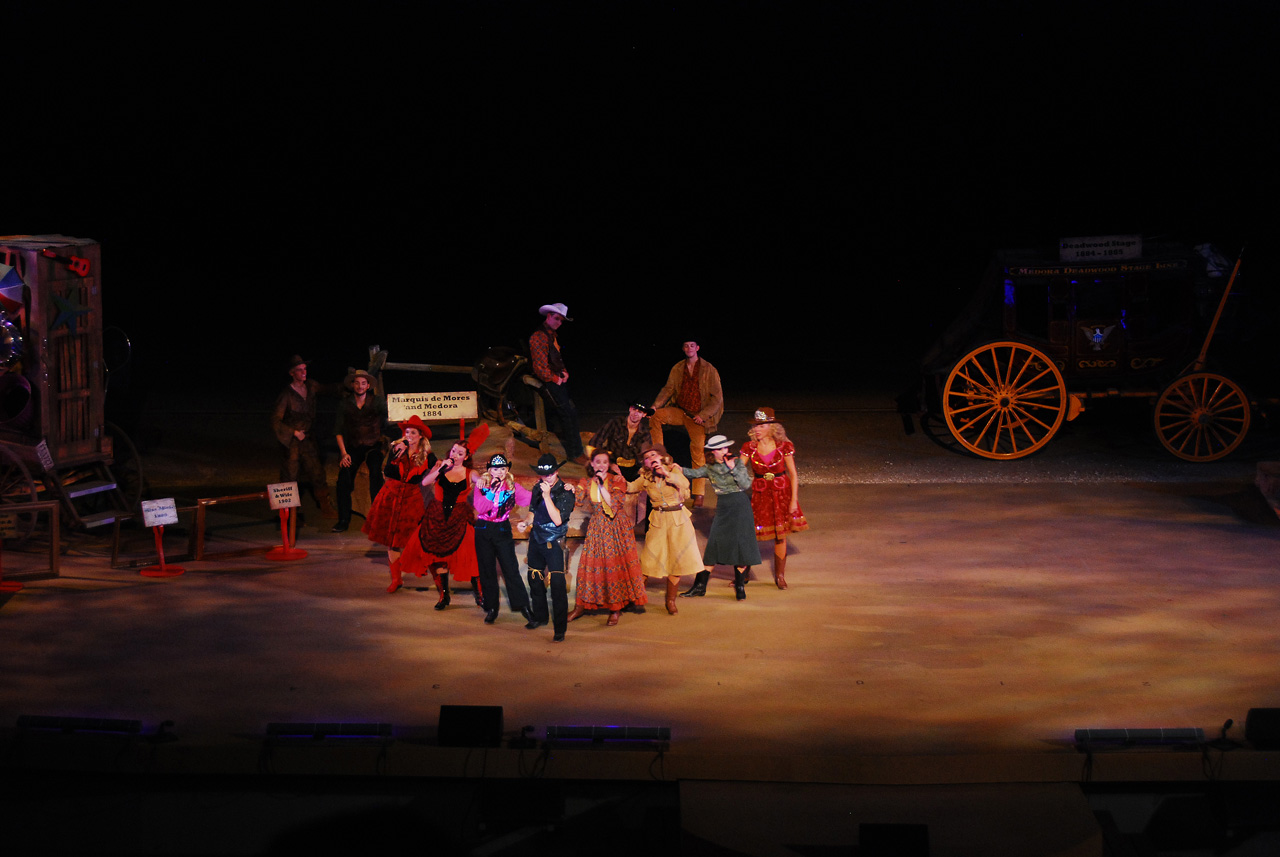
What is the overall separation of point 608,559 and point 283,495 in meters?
3.12

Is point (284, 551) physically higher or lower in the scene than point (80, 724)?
higher

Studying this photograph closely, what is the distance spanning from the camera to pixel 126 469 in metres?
12.0

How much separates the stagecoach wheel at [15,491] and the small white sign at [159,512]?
1294mm

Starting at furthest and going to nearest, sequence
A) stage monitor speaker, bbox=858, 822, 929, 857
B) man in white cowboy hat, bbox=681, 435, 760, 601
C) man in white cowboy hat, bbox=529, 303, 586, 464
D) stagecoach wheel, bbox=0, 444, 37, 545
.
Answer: man in white cowboy hat, bbox=529, 303, 586, 464 < stagecoach wheel, bbox=0, 444, 37, 545 < man in white cowboy hat, bbox=681, 435, 760, 601 < stage monitor speaker, bbox=858, 822, 929, 857

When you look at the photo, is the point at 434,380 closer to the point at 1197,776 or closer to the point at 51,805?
the point at 51,805

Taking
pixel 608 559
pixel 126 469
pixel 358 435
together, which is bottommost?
pixel 608 559

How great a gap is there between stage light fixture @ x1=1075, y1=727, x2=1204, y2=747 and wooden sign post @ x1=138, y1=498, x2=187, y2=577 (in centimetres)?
662

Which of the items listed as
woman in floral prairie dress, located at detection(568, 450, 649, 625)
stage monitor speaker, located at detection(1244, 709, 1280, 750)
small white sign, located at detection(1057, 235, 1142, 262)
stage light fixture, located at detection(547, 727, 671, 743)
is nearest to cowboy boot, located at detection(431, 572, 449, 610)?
woman in floral prairie dress, located at detection(568, 450, 649, 625)

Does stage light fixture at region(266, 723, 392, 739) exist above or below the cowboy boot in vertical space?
below

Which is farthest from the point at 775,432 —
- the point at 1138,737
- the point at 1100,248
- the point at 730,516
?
the point at 1100,248

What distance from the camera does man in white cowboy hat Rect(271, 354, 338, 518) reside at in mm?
11352

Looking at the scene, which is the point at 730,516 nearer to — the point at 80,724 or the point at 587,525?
the point at 587,525

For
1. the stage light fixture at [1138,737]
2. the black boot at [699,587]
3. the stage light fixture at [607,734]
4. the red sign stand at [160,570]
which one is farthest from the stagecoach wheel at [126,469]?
the stage light fixture at [1138,737]

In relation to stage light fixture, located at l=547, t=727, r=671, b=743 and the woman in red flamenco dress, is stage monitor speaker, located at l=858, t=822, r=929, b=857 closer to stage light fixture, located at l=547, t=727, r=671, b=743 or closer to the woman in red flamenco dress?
stage light fixture, located at l=547, t=727, r=671, b=743
